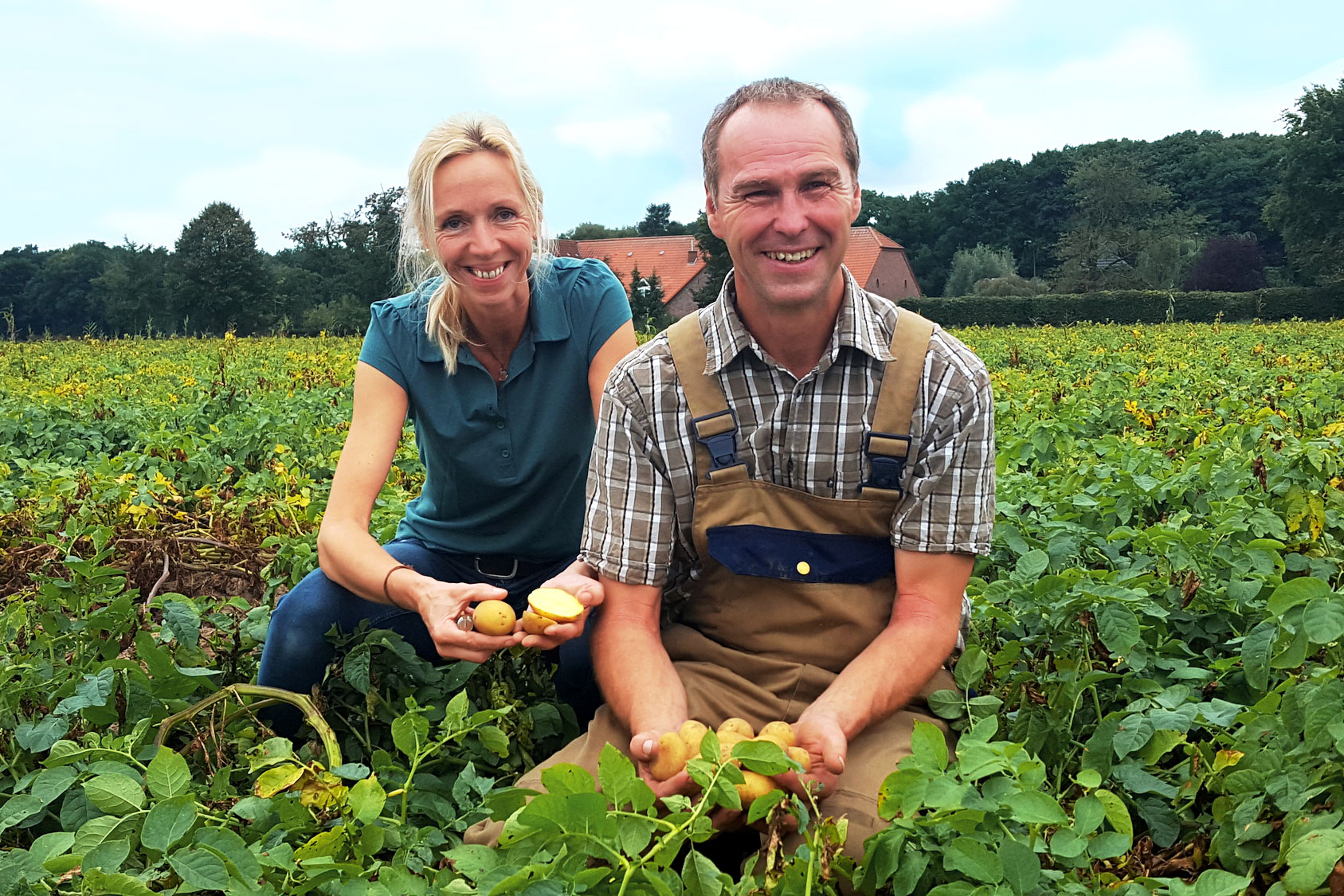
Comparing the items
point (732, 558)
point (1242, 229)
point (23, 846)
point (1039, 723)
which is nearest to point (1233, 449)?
point (1039, 723)

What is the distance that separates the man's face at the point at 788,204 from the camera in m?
2.15

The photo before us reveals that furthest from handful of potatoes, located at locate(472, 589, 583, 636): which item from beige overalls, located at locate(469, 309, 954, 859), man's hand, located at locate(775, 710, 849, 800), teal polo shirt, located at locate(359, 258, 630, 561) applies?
teal polo shirt, located at locate(359, 258, 630, 561)

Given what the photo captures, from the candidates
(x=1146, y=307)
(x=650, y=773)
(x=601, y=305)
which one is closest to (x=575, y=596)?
(x=650, y=773)

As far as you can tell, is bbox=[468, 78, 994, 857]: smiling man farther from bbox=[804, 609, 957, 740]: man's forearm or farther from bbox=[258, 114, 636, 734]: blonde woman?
bbox=[258, 114, 636, 734]: blonde woman

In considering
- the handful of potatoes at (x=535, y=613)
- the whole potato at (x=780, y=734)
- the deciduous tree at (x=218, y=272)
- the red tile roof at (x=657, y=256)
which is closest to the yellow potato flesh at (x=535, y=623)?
the handful of potatoes at (x=535, y=613)

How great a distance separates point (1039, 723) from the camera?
207 centimetres

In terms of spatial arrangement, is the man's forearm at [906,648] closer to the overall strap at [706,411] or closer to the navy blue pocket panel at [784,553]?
the navy blue pocket panel at [784,553]

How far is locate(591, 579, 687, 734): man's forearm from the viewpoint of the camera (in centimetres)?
207

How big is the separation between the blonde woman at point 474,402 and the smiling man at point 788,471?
371 millimetres

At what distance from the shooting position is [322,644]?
8.16ft

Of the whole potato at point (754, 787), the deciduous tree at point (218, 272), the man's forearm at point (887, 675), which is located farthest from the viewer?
the deciduous tree at point (218, 272)

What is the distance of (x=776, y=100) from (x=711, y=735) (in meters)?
1.29

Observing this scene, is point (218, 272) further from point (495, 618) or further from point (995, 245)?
point (995, 245)

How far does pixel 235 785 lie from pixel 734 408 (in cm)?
128
